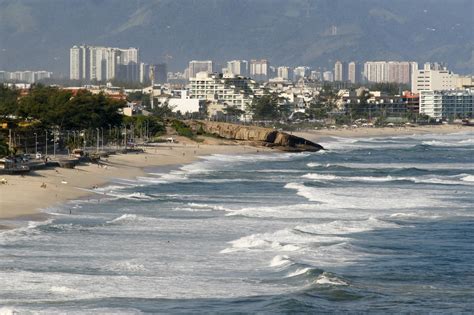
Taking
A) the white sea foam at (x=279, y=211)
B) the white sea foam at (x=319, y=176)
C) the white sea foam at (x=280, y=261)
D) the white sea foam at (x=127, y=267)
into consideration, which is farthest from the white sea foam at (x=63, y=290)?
the white sea foam at (x=319, y=176)

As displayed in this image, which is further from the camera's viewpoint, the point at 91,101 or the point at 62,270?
the point at 91,101

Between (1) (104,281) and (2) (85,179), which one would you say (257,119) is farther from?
(1) (104,281)

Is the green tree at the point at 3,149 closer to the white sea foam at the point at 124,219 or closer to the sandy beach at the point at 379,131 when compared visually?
the white sea foam at the point at 124,219

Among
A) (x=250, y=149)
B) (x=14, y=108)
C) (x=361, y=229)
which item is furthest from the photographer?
(x=250, y=149)

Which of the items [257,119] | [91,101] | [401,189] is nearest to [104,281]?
[401,189]

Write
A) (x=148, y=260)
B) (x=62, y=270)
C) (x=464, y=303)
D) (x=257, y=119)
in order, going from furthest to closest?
1. (x=257, y=119)
2. (x=148, y=260)
3. (x=62, y=270)
4. (x=464, y=303)
